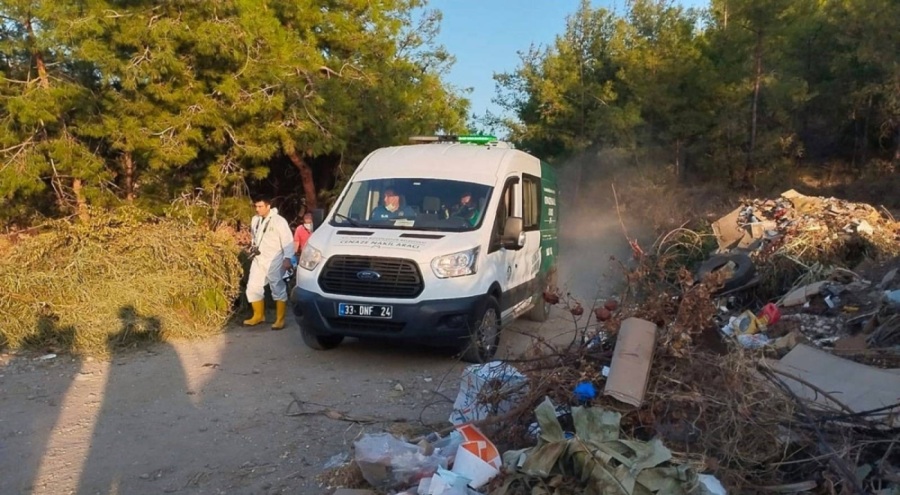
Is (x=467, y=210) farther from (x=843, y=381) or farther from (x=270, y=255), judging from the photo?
(x=843, y=381)

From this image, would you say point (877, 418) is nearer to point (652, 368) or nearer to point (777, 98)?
point (652, 368)

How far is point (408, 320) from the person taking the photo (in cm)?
745

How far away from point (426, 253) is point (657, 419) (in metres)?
3.52

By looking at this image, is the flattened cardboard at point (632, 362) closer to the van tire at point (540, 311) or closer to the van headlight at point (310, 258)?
the van headlight at point (310, 258)

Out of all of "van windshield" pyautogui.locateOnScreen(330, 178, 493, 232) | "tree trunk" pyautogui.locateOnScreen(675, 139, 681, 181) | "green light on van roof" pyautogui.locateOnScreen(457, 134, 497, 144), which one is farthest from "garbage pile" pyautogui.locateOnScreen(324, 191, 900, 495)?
"tree trunk" pyautogui.locateOnScreen(675, 139, 681, 181)

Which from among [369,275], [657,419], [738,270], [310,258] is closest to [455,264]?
[369,275]

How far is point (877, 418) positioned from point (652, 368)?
4.05 feet

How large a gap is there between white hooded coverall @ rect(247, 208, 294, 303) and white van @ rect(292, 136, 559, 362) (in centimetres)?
142

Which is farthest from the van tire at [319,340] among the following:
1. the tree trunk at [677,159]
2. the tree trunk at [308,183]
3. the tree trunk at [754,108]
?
the tree trunk at [677,159]

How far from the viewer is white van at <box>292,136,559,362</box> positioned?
750 cm

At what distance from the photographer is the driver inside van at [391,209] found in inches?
329

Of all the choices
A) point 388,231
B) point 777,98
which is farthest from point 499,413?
point 777,98

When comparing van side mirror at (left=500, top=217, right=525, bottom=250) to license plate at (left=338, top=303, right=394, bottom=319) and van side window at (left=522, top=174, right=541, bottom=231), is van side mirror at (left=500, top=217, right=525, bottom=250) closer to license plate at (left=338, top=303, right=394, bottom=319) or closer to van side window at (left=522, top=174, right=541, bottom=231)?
van side window at (left=522, top=174, right=541, bottom=231)

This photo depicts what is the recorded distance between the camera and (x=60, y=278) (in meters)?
8.92
